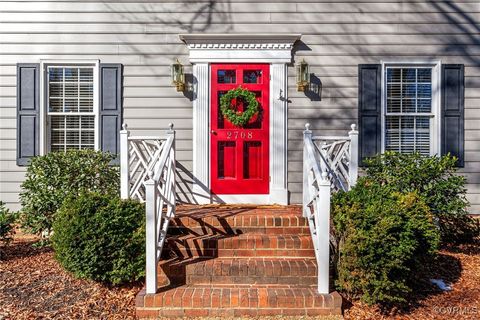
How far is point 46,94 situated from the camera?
5.14 m

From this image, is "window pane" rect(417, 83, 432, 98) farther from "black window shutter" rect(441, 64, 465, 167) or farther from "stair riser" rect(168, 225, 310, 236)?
"stair riser" rect(168, 225, 310, 236)

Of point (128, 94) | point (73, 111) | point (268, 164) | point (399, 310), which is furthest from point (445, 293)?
point (73, 111)

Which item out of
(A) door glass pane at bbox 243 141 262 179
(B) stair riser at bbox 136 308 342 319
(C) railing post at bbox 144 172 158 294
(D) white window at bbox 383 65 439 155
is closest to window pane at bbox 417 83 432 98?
(D) white window at bbox 383 65 439 155

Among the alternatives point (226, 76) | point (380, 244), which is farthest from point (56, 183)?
point (380, 244)

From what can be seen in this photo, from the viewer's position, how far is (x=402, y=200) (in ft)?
10.6

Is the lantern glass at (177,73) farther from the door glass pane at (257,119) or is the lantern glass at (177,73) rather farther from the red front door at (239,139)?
the door glass pane at (257,119)

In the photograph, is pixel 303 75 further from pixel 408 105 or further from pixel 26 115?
pixel 26 115

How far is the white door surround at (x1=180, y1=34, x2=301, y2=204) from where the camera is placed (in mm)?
5016

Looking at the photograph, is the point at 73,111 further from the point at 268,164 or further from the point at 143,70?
the point at 268,164

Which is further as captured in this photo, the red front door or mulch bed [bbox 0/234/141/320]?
the red front door

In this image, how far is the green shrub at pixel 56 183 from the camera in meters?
4.23

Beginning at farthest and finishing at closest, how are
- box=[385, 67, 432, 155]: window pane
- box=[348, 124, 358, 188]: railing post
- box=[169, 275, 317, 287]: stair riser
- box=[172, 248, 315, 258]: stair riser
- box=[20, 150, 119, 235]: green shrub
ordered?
box=[385, 67, 432, 155]: window pane < box=[20, 150, 119, 235]: green shrub < box=[348, 124, 358, 188]: railing post < box=[172, 248, 315, 258]: stair riser < box=[169, 275, 317, 287]: stair riser

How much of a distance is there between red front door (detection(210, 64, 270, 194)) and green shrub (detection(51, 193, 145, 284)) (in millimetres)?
1983

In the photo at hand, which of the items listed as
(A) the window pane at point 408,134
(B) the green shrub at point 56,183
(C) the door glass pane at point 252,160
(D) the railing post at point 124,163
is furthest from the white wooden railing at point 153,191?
(A) the window pane at point 408,134
